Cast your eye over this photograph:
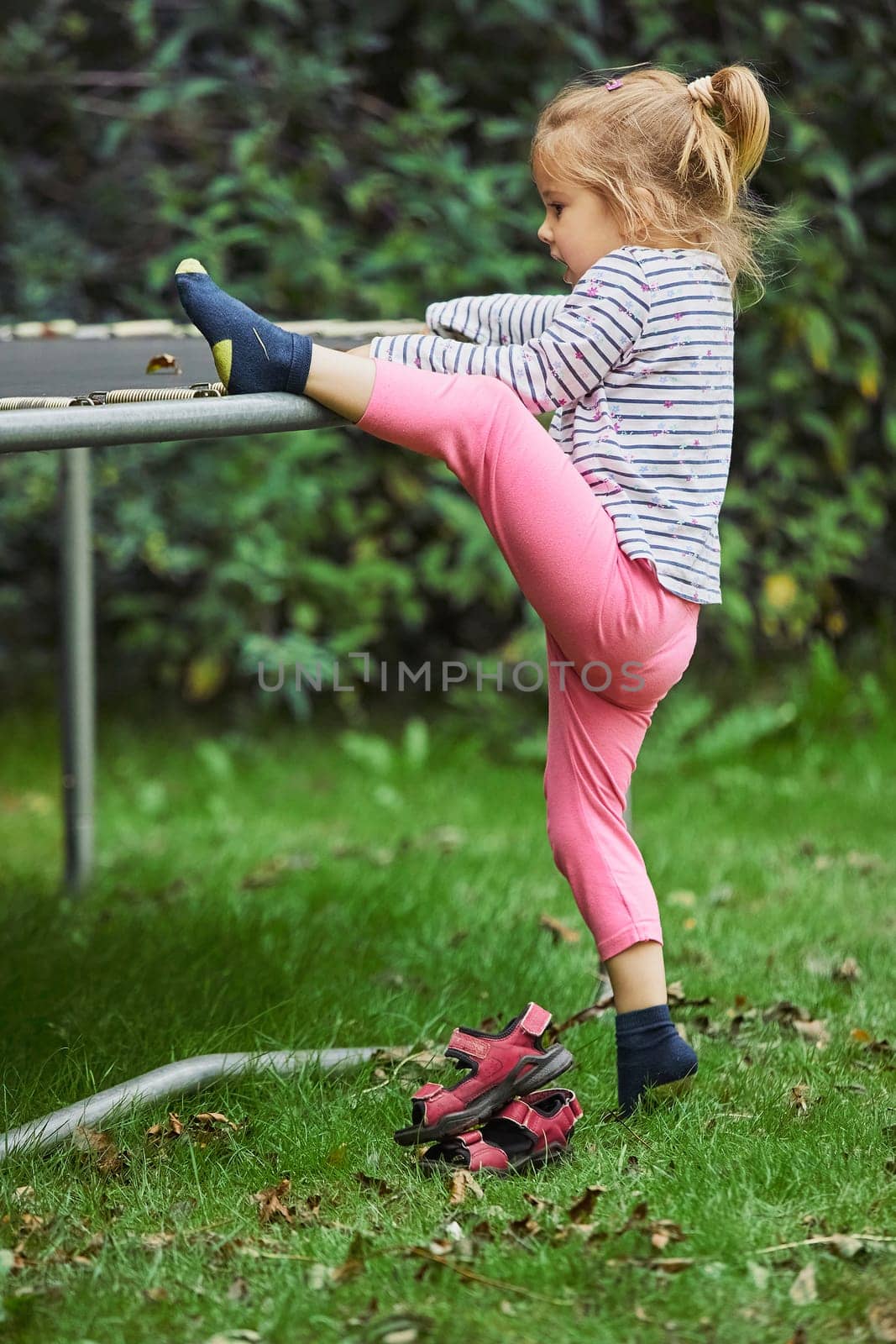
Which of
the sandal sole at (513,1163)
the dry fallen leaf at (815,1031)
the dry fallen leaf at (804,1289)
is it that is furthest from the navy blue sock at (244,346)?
the dry fallen leaf at (815,1031)

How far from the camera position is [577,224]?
2.13 metres

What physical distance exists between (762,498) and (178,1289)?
3333mm

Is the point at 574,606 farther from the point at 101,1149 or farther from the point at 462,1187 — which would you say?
the point at 101,1149

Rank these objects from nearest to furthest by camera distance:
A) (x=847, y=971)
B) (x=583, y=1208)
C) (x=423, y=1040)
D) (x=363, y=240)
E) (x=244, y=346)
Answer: (x=583, y=1208), (x=244, y=346), (x=423, y=1040), (x=847, y=971), (x=363, y=240)

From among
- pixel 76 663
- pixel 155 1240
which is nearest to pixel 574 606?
pixel 155 1240

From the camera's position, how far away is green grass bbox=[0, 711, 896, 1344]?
66.7 inches

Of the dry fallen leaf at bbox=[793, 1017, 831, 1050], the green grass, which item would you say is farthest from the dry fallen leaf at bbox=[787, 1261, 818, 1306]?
the dry fallen leaf at bbox=[793, 1017, 831, 1050]

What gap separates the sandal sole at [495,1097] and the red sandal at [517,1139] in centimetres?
1

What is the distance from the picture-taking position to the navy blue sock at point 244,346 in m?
1.95

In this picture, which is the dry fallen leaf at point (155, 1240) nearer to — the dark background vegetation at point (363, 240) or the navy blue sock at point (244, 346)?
the navy blue sock at point (244, 346)

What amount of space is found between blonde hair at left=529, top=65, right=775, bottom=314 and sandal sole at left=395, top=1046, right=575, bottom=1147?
41.7 inches

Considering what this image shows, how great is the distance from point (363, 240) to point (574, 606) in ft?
8.92

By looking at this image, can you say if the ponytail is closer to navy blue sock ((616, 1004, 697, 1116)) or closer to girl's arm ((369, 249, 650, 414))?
girl's arm ((369, 249, 650, 414))

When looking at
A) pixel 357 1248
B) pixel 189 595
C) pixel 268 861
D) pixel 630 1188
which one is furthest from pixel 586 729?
pixel 189 595
